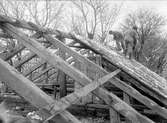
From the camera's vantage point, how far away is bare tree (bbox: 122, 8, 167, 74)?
27.2 meters

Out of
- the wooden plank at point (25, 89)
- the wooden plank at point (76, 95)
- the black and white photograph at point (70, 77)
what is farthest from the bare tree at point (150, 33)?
the wooden plank at point (25, 89)

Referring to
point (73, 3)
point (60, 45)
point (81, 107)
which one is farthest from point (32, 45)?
point (73, 3)

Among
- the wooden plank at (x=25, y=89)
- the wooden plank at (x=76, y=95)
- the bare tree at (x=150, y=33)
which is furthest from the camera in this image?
the bare tree at (x=150, y=33)

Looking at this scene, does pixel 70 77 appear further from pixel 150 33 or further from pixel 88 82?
pixel 150 33

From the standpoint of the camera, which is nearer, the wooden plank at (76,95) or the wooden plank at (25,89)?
the wooden plank at (25,89)

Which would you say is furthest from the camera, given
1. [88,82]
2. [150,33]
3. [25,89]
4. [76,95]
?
[150,33]

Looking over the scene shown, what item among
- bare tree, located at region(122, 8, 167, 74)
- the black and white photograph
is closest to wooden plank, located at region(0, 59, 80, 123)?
the black and white photograph

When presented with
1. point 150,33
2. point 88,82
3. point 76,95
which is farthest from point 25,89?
point 150,33

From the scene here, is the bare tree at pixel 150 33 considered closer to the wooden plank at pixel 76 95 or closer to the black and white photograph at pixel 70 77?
the black and white photograph at pixel 70 77

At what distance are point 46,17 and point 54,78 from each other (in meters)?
12.7

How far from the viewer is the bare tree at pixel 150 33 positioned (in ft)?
89.1

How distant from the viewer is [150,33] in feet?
92.3

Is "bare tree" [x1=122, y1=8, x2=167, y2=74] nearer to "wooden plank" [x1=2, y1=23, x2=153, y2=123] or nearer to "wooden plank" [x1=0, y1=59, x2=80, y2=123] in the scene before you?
"wooden plank" [x1=2, y1=23, x2=153, y2=123]

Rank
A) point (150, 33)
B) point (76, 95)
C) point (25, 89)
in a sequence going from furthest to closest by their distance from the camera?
point (150, 33) < point (76, 95) < point (25, 89)
